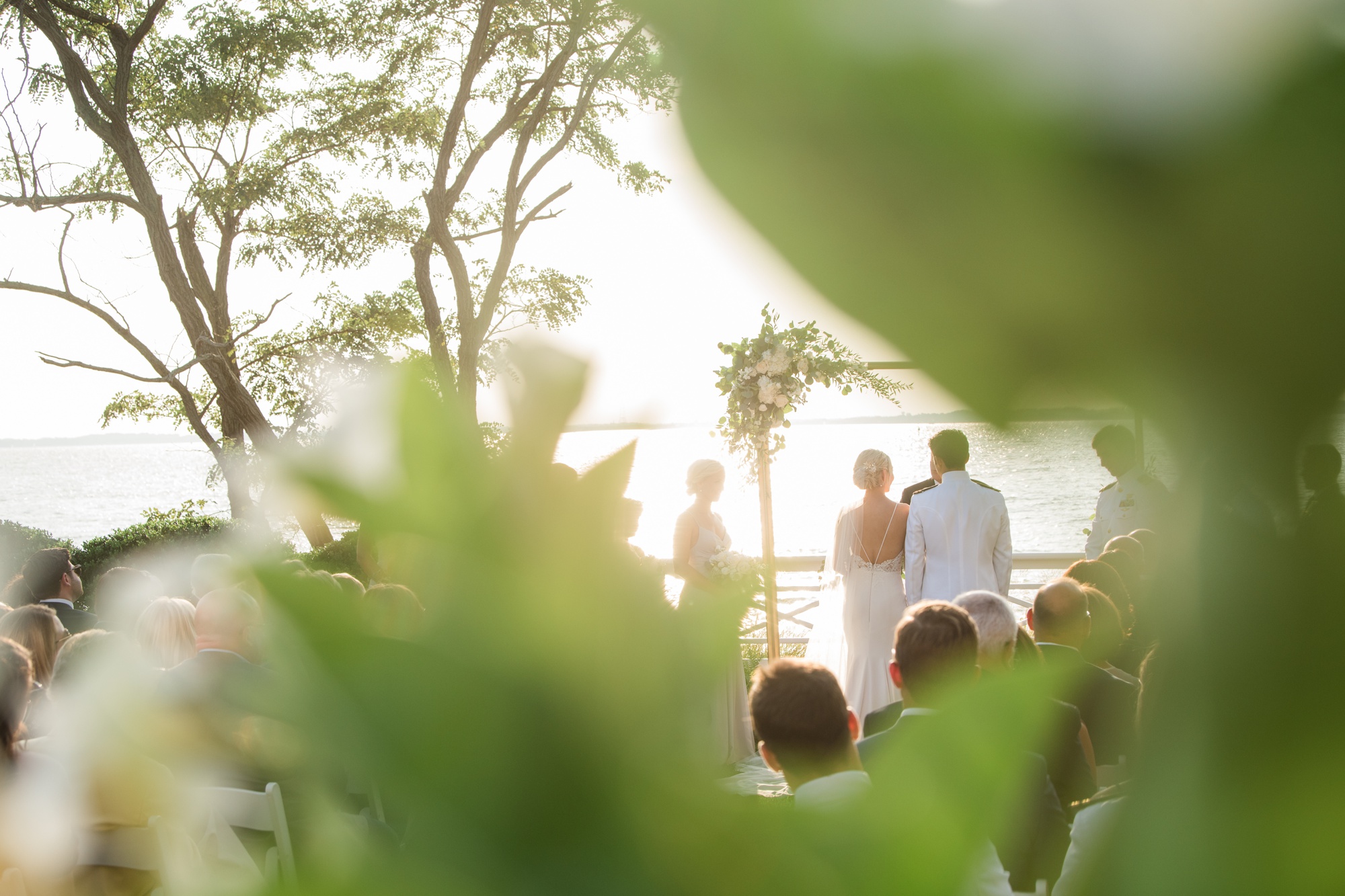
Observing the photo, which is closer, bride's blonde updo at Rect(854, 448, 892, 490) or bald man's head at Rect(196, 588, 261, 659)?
bald man's head at Rect(196, 588, 261, 659)

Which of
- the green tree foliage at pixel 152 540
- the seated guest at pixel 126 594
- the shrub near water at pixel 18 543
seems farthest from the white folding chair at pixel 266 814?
the shrub near water at pixel 18 543

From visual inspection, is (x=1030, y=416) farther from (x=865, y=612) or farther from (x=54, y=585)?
(x=54, y=585)

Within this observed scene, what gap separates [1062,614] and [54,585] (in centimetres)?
552

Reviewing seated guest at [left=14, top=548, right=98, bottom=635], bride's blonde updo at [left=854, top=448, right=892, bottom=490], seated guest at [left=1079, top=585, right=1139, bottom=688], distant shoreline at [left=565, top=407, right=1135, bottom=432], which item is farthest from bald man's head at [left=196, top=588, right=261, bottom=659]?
seated guest at [left=14, top=548, right=98, bottom=635]

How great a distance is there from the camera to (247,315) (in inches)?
563

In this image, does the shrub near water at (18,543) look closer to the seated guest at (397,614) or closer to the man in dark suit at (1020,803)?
the man in dark suit at (1020,803)

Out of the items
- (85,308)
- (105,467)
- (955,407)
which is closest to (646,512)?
(955,407)

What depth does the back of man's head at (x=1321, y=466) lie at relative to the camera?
Answer: 0.31 m

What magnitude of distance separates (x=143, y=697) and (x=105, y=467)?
5399 inches

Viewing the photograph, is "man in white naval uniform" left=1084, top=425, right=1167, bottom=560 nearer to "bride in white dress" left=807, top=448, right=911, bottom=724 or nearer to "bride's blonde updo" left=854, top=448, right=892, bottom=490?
"bride's blonde updo" left=854, top=448, right=892, bottom=490

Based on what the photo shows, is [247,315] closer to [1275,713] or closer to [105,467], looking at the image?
[1275,713]

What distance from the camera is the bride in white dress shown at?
6.02 meters

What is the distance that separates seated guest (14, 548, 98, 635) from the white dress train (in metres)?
4.49

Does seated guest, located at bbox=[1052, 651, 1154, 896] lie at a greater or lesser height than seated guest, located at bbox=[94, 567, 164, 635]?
greater
